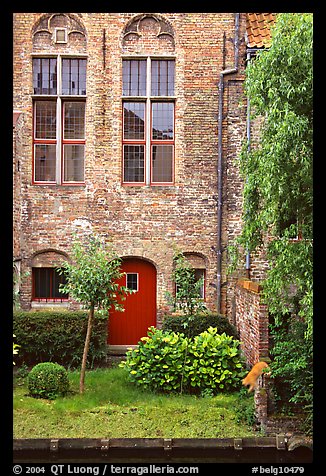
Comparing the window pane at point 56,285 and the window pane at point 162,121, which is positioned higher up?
the window pane at point 162,121

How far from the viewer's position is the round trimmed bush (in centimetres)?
880

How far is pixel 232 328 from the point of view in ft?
35.3

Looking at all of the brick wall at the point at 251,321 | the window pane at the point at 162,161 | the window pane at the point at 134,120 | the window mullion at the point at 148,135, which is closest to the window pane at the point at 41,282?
the window mullion at the point at 148,135

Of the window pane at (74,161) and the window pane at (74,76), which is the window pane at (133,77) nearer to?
A: the window pane at (74,76)

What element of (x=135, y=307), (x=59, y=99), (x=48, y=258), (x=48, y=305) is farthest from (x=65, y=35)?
(x=135, y=307)

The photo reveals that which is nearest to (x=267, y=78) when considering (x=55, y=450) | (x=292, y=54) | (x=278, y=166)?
(x=292, y=54)

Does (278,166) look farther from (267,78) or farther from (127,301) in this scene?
(127,301)

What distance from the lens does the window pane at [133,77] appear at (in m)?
11.7

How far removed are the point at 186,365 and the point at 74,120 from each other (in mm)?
6616

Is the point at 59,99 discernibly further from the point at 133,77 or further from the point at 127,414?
the point at 127,414

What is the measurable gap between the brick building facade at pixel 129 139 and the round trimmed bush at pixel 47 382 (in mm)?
2926

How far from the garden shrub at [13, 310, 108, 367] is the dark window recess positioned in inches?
47.6
